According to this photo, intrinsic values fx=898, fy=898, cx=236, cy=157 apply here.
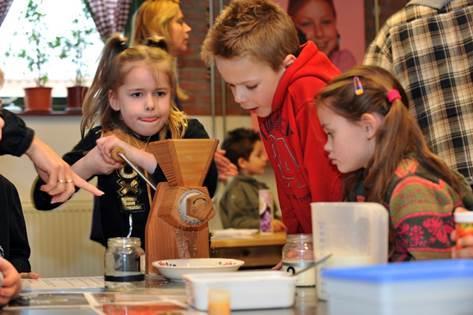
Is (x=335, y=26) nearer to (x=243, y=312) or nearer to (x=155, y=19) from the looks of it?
(x=155, y=19)

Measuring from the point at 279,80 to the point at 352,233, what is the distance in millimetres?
1062

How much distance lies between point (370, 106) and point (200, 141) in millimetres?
487

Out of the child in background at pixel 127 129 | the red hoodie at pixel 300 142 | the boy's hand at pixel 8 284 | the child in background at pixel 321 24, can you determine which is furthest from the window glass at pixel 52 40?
the boy's hand at pixel 8 284

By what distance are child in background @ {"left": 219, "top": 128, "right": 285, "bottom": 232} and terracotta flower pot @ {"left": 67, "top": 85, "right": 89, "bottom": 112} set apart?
3.27 feet

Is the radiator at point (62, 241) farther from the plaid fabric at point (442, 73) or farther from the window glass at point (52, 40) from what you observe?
the plaid fabric at point (442, 73)

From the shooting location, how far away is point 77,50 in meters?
6.04

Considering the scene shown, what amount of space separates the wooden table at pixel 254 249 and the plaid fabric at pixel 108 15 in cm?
184

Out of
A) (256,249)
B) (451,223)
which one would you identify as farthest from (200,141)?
(256,249)

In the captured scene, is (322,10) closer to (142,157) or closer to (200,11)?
(200,11)

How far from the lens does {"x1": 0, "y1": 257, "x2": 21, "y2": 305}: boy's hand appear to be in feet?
6.24

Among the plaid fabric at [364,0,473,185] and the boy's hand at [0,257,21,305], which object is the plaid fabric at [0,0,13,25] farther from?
the boy's hand at [0,257,21,305]

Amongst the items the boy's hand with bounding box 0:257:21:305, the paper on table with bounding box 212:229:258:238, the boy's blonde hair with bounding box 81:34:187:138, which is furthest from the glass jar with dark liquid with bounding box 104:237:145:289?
the paper on table with bounding box 212:229:258:238

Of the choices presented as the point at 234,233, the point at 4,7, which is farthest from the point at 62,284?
the point at 4,7

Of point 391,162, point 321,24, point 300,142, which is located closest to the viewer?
point 391,162
